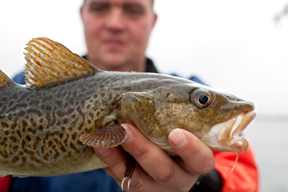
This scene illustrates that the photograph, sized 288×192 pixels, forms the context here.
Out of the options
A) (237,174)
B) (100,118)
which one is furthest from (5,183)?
(237,174)

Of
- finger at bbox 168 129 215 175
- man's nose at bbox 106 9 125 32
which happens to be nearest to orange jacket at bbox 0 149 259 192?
finger at bbox 168 129 215 175

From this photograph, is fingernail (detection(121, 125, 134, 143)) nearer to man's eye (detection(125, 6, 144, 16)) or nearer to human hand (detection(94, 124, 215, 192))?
human hand (detection(94, 124, 215, 192))

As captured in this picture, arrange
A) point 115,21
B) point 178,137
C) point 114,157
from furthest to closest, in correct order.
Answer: point 115,21 → point 114,157 → point 178,137

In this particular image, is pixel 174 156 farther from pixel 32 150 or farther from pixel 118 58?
pixel 118 58

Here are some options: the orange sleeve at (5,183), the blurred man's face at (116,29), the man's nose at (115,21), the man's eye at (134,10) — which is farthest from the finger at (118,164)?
the man's eye at (134,10)

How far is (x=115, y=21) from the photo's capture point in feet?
12.9

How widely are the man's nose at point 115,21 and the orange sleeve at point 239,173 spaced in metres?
2.54

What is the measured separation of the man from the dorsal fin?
2.36 feet

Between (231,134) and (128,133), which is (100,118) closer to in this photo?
(128,133)

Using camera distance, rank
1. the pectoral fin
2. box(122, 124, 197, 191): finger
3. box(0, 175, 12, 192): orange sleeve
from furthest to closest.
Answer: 1. box(0, 175, 12, 192): orange sleeve
2. box(122, 124, 197, 191): finger
3. the pectoral fin

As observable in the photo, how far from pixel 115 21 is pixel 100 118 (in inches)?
102

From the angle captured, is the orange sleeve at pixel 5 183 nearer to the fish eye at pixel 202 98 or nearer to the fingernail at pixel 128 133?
the fingernail at pixel 128 133

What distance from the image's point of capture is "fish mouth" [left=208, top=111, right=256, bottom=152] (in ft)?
5.53

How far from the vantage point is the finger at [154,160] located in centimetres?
175
